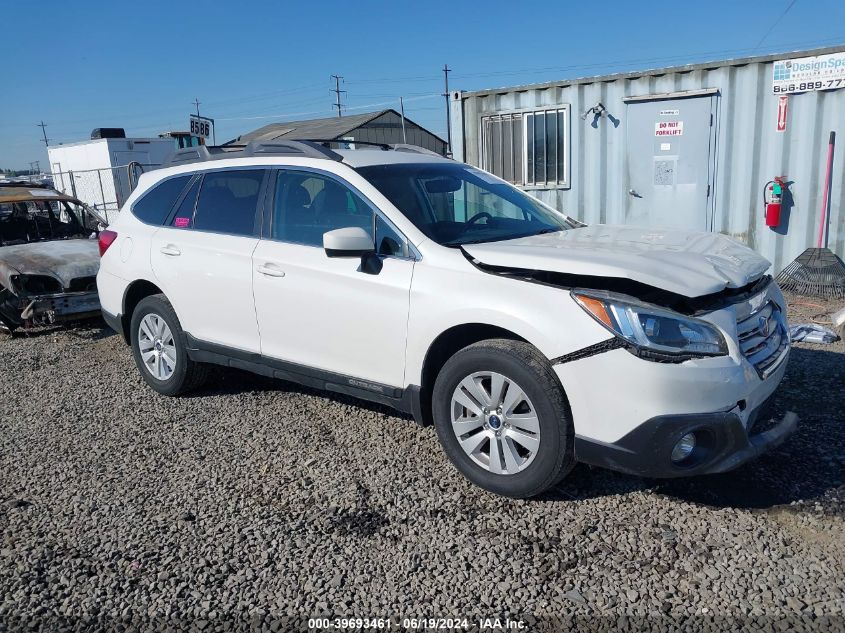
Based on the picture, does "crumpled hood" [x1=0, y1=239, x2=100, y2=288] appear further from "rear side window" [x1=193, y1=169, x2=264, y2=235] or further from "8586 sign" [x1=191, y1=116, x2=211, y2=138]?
"8586 sign" [x1=191, y1=116, x2=211, y2=138]

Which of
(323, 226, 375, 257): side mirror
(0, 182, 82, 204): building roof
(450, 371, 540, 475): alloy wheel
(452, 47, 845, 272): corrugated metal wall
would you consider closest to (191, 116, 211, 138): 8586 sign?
(0, 182, 82, 204): building roof

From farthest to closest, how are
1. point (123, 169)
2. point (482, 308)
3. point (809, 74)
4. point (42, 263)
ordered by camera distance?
point (123, 169) < point (809, 74) < point (42, 263) < point (482, 308)

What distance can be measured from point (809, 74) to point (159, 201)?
7.16m

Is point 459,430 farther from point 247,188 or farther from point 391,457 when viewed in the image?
point 247,188

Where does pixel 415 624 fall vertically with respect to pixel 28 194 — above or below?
below

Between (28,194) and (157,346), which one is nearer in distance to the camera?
(157,346)

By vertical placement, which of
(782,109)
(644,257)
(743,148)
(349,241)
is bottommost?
(644,257)

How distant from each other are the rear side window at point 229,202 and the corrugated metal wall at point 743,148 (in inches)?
237

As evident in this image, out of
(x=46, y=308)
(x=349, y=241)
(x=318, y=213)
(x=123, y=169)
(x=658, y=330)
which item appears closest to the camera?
(x=658, y=330)

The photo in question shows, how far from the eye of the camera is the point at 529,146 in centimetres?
1004

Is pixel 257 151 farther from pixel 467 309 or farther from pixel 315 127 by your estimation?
pixel 315 127

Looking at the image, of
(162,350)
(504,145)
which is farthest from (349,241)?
(504,145)

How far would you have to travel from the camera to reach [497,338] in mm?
3531

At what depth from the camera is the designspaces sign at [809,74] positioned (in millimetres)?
7688
